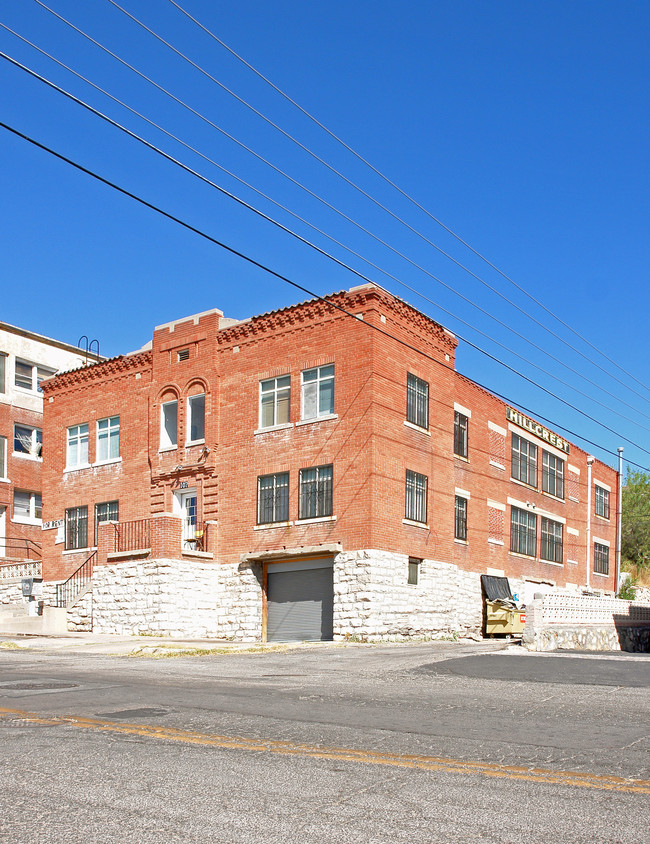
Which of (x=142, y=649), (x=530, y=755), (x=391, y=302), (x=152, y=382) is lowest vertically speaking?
(x=142, y=649)

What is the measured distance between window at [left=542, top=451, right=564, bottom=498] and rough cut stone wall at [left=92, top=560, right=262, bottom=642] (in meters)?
18.7

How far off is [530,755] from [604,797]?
161cm


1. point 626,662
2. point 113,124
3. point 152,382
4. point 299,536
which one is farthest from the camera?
point 152,382

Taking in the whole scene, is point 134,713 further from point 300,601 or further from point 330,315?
point 330,315

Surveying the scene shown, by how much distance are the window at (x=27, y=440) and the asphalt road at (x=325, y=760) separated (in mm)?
30601

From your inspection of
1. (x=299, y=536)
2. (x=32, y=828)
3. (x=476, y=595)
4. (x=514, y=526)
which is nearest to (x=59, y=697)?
(x=32, y=828)

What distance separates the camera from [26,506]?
43.6 m

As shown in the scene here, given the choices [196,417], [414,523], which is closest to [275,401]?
[196,417]

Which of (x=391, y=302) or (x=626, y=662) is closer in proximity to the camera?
(x=626, y=662)

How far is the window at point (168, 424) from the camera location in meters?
33.2

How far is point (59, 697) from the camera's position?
39.5ft

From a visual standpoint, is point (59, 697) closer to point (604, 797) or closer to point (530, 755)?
point (530, 755)

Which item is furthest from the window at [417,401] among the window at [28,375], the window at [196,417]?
the window at [28,375]

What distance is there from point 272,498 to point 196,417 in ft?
15.9
